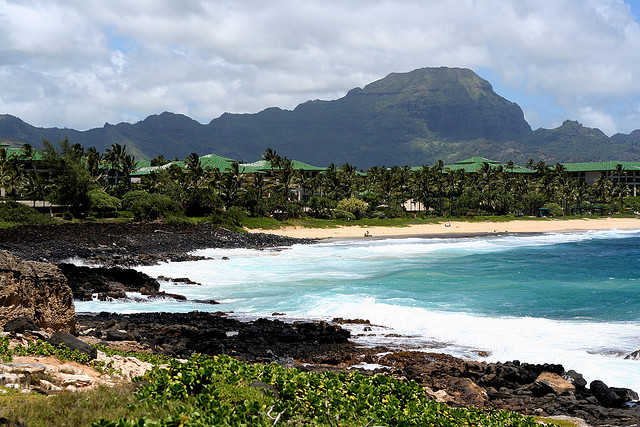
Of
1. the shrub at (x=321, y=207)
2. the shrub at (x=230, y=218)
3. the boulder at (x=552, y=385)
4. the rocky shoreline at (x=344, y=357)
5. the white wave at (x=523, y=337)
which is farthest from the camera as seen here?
the shrub at (x=321, y=207)

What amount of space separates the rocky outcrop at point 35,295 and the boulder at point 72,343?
2.20 meters

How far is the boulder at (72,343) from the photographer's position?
1123 cm

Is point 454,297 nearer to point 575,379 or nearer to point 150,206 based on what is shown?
point 575,379

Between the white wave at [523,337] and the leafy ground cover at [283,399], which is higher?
the leafy ground cover at [283,399]

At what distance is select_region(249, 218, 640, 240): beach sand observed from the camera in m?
70.9

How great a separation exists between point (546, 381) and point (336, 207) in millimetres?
72136

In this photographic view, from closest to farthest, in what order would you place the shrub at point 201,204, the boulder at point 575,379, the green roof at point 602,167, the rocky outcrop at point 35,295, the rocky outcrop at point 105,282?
the rocky outcrop at point 35,295, the boulder at point 575,379, the rocky outcrop at point 105,282, the shrub at point 201,204, the green roof at point 602,167

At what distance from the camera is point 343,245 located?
57656mm

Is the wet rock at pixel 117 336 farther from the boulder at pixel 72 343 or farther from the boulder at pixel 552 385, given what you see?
the boulder at pixel 552 385

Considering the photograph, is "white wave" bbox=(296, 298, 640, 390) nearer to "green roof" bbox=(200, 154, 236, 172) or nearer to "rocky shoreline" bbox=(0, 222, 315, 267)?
"rocky shoreline" bbox=(0, 222, 315, 267)

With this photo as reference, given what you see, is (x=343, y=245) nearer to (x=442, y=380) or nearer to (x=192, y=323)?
(x=192, y=323)

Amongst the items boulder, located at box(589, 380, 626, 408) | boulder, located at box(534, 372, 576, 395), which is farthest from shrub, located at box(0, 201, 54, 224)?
boulder, located at box(589, 380, 626, 408)

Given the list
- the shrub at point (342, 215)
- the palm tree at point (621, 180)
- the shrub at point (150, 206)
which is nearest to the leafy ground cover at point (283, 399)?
the shrub at point (150, 206)

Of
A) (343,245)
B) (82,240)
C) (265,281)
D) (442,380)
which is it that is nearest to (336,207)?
(343,245)
